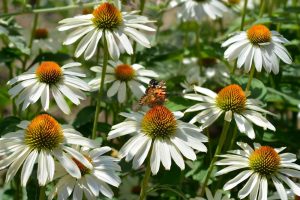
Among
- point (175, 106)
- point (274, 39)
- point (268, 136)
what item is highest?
point (274, 39)

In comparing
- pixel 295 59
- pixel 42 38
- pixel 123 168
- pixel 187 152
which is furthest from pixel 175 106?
pixel 42 38

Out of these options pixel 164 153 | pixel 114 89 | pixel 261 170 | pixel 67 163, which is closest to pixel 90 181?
pixel 67 163

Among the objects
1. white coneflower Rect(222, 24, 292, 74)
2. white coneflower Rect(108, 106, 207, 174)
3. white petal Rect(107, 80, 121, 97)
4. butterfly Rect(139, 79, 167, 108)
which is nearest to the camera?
white coneflower Rect(108, 106, 207, 174)

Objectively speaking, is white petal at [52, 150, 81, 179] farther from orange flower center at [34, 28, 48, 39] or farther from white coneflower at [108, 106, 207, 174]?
orange flower center at [34, 28, 48, 39]

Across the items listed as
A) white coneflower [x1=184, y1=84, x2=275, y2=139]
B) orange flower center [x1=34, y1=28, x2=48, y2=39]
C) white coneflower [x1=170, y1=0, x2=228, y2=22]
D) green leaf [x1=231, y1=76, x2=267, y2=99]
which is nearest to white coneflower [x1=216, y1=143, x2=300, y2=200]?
white coneflower [x1=184, y1=84, x2=275, y2=139]

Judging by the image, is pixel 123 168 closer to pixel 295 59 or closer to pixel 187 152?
pixel 187 152

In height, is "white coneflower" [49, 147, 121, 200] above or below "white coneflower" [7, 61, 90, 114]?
below
